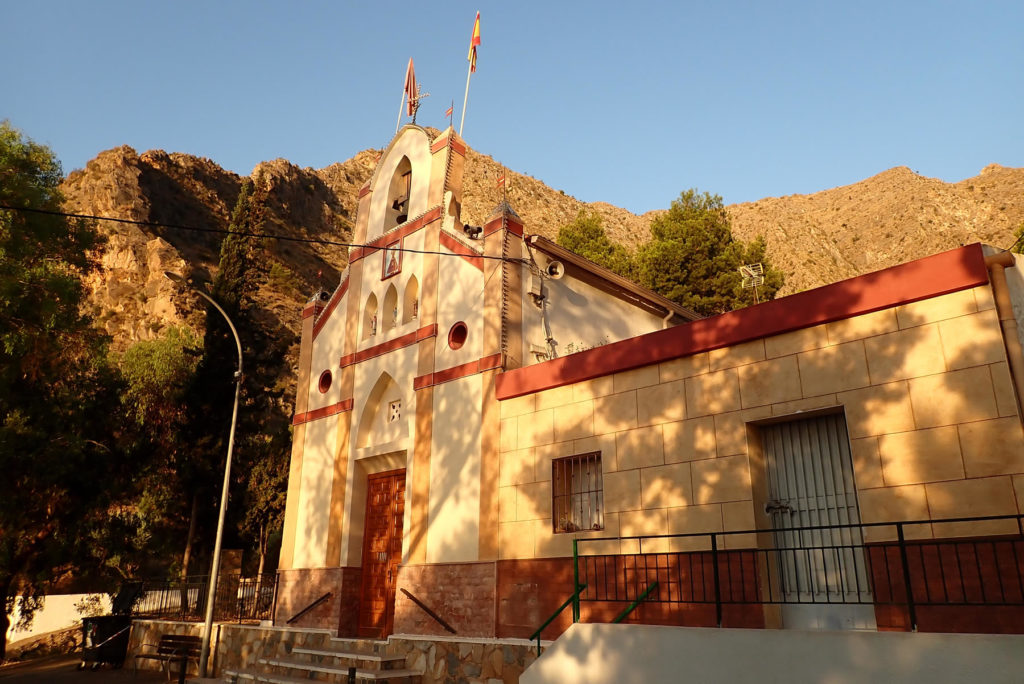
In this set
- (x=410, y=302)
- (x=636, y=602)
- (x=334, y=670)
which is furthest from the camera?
(x=410, y=302)

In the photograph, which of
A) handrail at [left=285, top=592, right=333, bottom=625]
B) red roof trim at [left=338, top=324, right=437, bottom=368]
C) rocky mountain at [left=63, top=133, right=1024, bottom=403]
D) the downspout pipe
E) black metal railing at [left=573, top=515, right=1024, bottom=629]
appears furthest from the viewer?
rocky mountain at [left=63, top=133, right=1024, bottom=403]

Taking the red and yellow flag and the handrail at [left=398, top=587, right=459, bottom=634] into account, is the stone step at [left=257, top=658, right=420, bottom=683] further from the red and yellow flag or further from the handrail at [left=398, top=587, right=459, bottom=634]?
the red and yellow flag

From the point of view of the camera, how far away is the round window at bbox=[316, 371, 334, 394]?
18.5m

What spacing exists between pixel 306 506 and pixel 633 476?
9407 millimetres

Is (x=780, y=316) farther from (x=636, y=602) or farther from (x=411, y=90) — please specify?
(x=411, y=90)

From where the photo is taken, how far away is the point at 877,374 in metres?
9.25

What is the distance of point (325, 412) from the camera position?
1798 cm

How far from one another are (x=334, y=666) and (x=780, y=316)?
9.89m

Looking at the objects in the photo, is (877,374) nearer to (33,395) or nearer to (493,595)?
(493,595)

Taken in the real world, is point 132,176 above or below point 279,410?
above

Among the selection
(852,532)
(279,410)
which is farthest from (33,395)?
(279,410)

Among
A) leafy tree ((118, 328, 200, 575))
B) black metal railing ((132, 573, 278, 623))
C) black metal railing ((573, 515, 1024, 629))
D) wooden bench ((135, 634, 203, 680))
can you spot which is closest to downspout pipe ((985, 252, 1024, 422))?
black metal railing ((573, 515, 1024, 629))

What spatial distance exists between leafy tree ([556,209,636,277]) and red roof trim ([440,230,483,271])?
20397 millimetres

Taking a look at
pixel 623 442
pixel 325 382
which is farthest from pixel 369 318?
pixel 623 442
